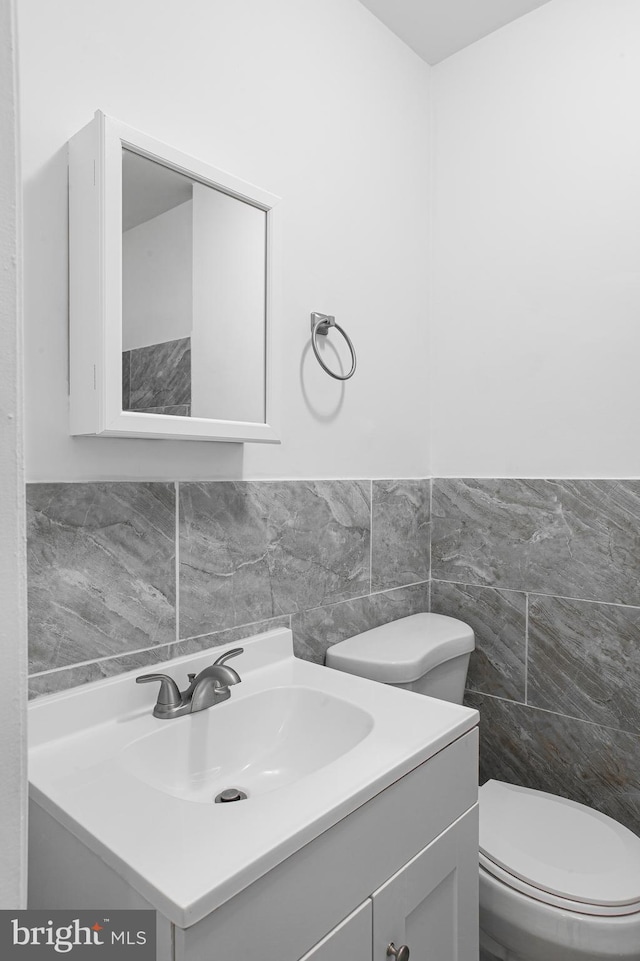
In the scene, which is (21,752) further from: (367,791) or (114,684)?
(114,684)

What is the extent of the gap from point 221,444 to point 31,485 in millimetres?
422

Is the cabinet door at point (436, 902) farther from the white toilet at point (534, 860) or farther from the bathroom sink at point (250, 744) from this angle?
the bathroom sink at point (250, 744)

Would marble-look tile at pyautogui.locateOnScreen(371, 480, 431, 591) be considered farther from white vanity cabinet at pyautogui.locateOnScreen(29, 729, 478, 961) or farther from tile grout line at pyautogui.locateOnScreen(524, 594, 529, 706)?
white vanity cabinet at pyautogui.locateOnScreen(29, 729, 478, 961)

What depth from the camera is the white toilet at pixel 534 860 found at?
3.76 feet

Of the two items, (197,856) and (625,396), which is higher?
(625,396)

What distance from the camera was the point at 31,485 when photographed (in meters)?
1.01

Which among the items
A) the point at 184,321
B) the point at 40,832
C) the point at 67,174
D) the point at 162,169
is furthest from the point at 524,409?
the point at 40,832

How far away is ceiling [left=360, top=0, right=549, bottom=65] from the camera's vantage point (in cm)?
174

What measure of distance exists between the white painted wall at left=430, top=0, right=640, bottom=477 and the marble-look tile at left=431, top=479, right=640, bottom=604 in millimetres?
61

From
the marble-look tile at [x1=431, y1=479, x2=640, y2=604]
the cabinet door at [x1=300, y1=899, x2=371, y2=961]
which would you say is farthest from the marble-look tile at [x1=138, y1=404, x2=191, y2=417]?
the marble-look tile at [x1=431, y1=479, x2=640, y2=604]

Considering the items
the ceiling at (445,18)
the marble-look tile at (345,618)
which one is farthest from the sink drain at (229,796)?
the ceiling at (445,18)

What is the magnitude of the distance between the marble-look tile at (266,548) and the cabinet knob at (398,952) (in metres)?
0.64

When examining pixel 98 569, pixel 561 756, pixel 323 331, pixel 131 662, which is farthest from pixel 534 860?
pixel 323 331

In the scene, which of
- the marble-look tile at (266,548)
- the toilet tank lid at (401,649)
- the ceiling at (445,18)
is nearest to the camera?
the marble-look tile at (266,548)
